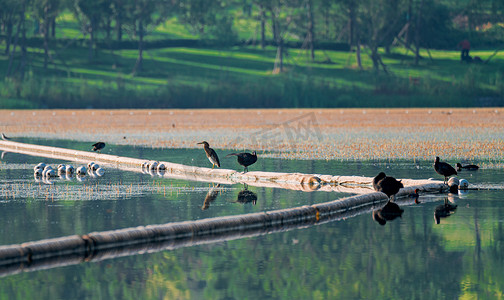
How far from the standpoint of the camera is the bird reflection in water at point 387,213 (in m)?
21.2

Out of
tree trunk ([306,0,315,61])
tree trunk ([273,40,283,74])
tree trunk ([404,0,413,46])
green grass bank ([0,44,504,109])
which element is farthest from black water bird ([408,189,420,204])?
tree trunk ([404,0,413,46])

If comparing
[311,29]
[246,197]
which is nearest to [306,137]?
[246,197]

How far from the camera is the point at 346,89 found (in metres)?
127

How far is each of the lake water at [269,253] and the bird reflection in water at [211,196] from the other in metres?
0.14

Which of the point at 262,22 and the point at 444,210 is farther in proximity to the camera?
the point at 262,22

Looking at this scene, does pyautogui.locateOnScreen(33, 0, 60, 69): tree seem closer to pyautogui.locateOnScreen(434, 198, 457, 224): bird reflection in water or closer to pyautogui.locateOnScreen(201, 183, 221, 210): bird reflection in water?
pyautogui.locateOnScreen(201, 183, 221, 210): bird reflection in water

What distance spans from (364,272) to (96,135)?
162 feet

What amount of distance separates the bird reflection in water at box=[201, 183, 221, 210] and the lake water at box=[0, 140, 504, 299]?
141mm

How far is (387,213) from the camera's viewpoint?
22.3m

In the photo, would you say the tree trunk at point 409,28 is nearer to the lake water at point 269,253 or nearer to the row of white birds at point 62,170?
the row of white birds at point 62,170

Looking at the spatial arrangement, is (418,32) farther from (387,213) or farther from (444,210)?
A: (387,213)

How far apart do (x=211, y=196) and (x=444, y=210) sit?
7206mm

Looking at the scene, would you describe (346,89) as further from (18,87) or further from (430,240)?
(430,240)

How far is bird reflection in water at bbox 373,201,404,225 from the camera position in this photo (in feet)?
69.6
